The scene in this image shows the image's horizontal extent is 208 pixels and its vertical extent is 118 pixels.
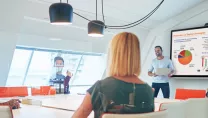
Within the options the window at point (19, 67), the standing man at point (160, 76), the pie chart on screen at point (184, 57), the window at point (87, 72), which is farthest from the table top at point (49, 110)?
the window at point (87, 72)

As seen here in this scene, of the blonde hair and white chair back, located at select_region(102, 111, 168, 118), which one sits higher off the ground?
the blonde hair

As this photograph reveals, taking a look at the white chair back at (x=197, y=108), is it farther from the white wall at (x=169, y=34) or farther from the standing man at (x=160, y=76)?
the white wall at (x=169, y=34)

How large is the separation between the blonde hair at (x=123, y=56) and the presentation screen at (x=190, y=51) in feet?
15.9

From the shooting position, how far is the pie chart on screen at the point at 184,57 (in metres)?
6.32

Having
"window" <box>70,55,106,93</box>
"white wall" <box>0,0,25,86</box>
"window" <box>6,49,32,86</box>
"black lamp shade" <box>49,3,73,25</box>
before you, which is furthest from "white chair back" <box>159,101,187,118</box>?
"window" <box>70,55,106,93</box>

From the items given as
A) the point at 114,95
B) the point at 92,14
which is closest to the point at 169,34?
the point at 92,14

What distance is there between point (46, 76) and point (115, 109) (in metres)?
7.08

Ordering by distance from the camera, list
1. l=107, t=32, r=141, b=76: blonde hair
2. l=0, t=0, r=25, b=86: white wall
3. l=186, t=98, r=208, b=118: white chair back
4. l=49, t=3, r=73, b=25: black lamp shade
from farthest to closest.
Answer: l=0, t=0, r=25, b=86: white wall → l=49, t=3, r=73, b=25: black lamp shade → l=186, t=98, r=208, b=118: white chair back → l=107, t=32, r=141, b=76: blonde hair

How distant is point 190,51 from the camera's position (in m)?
6.32

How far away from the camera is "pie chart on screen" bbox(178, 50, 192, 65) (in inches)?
249

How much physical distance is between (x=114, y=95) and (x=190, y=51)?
5.22 m

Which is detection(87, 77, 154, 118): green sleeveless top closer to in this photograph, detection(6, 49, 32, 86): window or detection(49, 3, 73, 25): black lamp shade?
detection(49, 3, 73, 25): black lamp shade

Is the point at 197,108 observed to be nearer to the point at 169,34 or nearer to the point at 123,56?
the point at 123,56

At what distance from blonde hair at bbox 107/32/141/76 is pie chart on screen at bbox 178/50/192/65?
16.4ft
